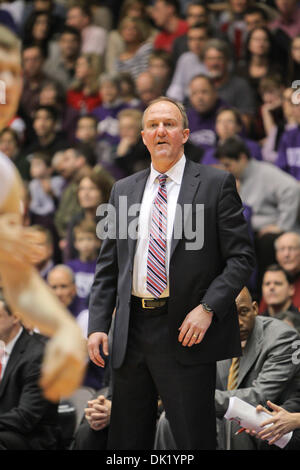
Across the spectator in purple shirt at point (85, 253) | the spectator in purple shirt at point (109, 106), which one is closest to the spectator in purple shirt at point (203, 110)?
the spectator in purple shirt at point (109, 106)

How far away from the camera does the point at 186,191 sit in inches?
130

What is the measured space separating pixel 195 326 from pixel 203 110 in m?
3.88

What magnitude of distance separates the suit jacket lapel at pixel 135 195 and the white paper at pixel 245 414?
2.61 feet

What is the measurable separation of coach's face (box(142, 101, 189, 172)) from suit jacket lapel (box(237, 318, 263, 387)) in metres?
1.07

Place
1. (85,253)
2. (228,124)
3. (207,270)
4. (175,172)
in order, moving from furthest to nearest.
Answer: (228,124)
(85,253)
(175,172)
(207,270)

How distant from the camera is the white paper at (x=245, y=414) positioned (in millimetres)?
3498

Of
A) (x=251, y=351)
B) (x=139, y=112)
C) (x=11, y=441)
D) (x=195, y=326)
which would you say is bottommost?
(x=11, y=441)

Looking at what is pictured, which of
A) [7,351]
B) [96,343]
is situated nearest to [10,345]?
[7,351]

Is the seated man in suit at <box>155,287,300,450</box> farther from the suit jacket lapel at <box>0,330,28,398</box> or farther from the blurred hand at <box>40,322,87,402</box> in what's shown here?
the blurred hand at <box>40,322,87,402</box>

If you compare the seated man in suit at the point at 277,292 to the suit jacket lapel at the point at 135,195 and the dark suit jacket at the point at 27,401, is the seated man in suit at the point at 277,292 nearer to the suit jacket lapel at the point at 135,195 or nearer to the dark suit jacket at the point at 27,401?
the dark suit jacket at the point at 27,401

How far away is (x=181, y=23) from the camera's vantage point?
8.34 meters

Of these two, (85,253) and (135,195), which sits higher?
(135,195)

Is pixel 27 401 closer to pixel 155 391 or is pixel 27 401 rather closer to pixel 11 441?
pixel 11 441

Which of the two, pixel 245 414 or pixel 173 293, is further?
pixel 245 414
